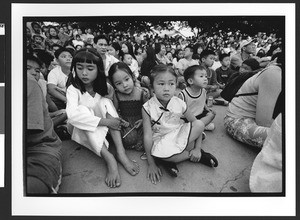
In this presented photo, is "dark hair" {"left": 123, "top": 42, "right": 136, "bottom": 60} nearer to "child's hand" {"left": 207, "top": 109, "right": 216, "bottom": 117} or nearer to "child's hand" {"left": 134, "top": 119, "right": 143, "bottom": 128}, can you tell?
"child's hand" {"left": 134, "top": 119, "right": 143, "bottom": 128}

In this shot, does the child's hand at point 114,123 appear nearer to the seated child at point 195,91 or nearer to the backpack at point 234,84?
the seated child at point 195,91

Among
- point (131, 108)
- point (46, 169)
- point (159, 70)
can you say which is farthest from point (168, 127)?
point (46, 169)

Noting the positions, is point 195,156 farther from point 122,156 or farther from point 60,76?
point 60,76

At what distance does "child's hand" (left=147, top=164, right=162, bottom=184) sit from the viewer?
217 centimetres

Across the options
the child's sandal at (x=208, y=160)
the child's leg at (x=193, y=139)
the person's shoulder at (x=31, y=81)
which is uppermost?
the person's shoulder at (x=31, y=81)

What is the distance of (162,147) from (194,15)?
0.96 metres

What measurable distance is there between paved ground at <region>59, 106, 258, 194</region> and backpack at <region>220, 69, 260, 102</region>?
1.11ft

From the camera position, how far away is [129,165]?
217 cm

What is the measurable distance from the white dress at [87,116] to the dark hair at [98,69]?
4 cm

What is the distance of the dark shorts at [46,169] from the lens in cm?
208

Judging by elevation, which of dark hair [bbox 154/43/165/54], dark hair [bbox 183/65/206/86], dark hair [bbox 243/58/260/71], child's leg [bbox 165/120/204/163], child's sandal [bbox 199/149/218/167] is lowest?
child's sandal [bbox 199/149/218/167]

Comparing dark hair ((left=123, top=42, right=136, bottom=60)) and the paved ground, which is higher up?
dark hair ((left=123, top=42, right=136, bottom=60))

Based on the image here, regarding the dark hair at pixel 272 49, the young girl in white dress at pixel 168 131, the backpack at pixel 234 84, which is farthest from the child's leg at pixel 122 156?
the dark hair at pixel 272 49

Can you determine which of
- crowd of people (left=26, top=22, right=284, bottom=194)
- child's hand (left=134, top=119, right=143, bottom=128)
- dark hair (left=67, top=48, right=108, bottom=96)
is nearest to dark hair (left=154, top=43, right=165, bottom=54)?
crowd of people (left=26, top=22, right=284, bottom=194)
